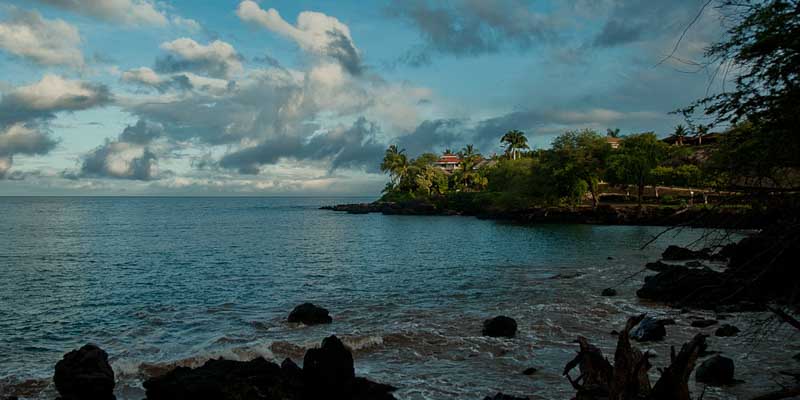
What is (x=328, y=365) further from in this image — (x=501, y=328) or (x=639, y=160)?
(x=639, y=160)

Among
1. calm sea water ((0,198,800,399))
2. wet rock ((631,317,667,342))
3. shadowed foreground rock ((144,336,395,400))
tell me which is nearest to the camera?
shadowed foreground rock ((144,336,395,400))

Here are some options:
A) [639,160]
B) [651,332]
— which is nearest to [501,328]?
[651,332]

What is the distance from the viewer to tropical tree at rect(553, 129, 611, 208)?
293ft

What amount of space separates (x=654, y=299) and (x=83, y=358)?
73.6 ft

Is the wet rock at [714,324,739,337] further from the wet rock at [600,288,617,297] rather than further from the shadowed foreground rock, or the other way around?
the shadowed foreground rock

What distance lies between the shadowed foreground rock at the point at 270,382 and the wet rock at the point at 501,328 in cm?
707

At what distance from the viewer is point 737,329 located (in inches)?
711

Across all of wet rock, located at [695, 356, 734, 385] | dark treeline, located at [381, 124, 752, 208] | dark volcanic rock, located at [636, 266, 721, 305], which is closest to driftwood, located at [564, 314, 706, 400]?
wet rock, located at [695, 356, 734, 385]

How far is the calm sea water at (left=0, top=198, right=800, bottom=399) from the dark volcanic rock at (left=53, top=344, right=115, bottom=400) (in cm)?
141

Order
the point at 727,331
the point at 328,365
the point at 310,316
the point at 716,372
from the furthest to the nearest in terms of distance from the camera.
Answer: the point at 310,316
the point at 727,331
the point at 716,372
the point at 328,365

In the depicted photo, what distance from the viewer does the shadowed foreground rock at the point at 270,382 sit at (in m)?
11.7

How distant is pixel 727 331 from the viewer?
18.1 meters

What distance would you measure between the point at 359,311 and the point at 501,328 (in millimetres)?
7986

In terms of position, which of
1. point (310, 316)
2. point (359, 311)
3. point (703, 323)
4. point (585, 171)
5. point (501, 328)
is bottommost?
point (359, 311)
